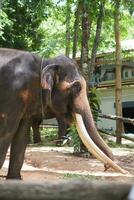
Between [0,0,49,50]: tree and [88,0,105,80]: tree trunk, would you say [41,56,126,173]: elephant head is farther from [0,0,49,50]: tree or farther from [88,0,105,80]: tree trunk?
[0,0,49,50]: tree

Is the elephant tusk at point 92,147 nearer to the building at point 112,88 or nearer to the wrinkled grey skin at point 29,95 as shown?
the wrinkled grey skin at point 29,95

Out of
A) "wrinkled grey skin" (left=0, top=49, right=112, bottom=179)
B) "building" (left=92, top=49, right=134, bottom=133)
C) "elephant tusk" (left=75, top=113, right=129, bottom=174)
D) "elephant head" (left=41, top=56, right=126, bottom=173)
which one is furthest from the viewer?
"building" (left=92, top=49, right=134, bottom=133)

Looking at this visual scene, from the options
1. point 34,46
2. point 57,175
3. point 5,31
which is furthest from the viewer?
point 34,46

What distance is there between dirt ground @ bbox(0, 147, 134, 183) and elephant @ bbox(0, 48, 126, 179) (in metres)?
1.24

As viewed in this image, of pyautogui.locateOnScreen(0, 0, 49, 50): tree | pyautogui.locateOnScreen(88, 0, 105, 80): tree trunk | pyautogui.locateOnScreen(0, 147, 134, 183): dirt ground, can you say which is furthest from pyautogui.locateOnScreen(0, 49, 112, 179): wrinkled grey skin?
pyautogui.locateOnScreen(0, 0, 49, 50): tree

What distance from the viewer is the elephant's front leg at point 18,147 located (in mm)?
6402

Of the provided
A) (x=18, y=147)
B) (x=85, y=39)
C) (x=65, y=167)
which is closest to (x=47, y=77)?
(x=18, y=147)

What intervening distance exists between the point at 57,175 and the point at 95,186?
6.61 metres

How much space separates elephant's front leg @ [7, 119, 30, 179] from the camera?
640 centimetres

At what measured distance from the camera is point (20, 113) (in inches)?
247

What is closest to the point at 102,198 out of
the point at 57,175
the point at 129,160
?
the point at 57,175

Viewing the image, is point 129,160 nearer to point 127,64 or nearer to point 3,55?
point 3,55

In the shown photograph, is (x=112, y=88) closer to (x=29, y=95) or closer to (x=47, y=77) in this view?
(x=47, y=77)

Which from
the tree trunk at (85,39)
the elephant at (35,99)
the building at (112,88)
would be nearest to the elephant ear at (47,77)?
the elephant at (35,99)
